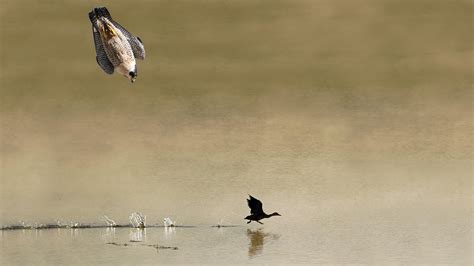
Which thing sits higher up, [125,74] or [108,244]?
[125,74]


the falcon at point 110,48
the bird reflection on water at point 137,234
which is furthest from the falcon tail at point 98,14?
the bird reflection on water at point 137,234

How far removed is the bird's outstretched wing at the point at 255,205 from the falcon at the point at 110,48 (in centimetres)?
252

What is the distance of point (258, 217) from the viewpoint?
21.8 metres

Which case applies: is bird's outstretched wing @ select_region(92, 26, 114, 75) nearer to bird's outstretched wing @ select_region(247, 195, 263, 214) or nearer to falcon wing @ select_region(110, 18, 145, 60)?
falcon wing @ select_region(110, 18, 145, 60)

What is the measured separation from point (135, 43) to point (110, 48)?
715mm

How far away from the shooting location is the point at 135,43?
67.9ft

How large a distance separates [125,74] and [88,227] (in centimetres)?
269

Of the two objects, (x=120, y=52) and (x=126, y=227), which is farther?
(x=126, y=227)

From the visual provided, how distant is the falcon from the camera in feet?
65.7

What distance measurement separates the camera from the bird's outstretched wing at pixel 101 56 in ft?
66.0

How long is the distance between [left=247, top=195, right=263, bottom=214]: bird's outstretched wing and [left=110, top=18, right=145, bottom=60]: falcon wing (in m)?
2.42

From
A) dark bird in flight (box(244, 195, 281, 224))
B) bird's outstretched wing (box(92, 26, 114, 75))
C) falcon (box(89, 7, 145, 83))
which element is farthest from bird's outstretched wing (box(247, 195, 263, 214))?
bird's outstretched wing (box(92, 26, 114, 75))

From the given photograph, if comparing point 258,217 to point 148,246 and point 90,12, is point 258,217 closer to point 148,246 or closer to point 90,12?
point 148,246

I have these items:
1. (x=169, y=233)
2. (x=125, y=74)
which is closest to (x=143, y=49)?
(x=125, y=74)
